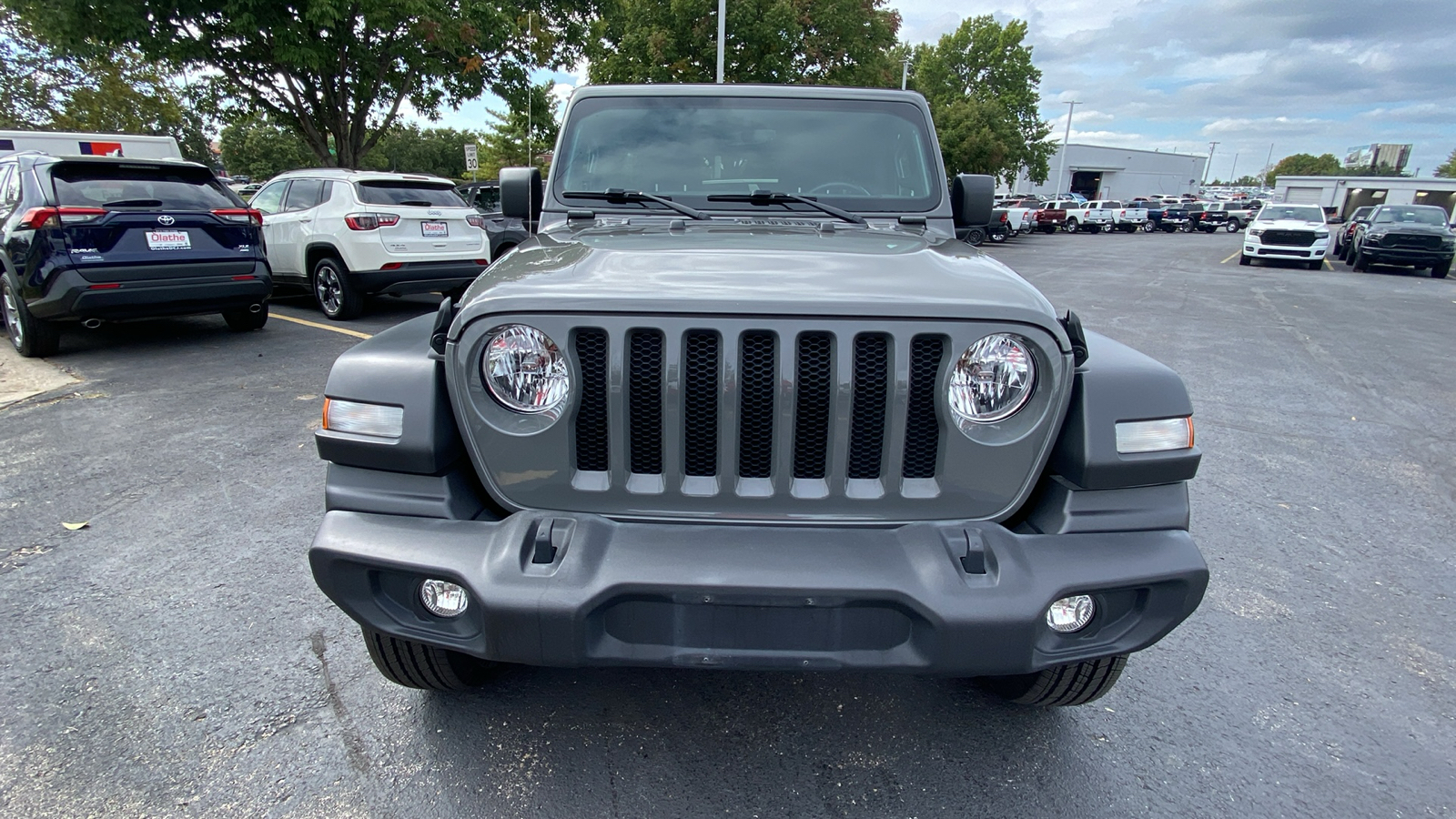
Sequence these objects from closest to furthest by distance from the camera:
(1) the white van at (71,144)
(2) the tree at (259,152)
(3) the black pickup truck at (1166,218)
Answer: (1) the white van at (71,144) → (3) the black pickup truck at (1166,218) → (2) the tree at (259,152)

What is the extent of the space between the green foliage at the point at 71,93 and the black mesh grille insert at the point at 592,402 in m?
30.3

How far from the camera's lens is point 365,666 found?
2.54 meters

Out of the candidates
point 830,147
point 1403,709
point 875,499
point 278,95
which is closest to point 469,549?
point 875,499

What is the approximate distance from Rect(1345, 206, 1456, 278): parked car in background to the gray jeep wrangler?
2222 centimetres

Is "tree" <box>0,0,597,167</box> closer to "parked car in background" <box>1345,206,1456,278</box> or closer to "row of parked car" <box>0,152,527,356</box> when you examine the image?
"row of parked car" <box>0,152,527,356</box>

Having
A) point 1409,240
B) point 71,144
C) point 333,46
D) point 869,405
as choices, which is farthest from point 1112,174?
point 869,405

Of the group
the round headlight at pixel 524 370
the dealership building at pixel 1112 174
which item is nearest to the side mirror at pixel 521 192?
the round headlight at pixel 524 370

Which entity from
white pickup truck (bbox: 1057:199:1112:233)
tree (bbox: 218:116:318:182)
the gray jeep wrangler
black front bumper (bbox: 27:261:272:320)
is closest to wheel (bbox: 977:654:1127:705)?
the gray jeep wrangler

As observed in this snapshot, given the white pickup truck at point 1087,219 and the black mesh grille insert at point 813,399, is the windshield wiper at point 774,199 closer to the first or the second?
the black mesh grille insert at point 813,399

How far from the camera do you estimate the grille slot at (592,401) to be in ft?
5.92

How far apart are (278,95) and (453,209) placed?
32.1 feet

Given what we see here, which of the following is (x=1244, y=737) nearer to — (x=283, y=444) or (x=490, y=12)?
(x=283, y=444)

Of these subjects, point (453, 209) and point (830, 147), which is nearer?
point (830, 147)

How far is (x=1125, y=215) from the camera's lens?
4309 cm
